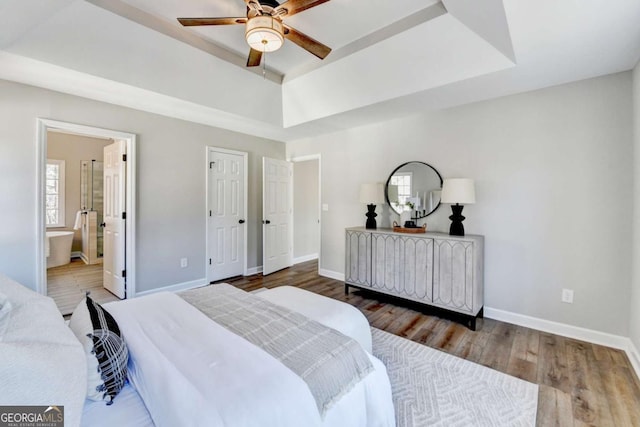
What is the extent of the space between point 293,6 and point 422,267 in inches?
108

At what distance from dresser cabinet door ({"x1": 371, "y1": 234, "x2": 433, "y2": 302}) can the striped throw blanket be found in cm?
197

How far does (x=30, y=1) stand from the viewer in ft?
6.05

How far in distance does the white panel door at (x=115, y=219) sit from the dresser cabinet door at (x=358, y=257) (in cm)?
289

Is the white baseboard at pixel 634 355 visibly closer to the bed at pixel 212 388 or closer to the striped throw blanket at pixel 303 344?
the bed at pixel 212 388

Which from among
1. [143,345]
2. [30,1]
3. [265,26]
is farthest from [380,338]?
[30,1]

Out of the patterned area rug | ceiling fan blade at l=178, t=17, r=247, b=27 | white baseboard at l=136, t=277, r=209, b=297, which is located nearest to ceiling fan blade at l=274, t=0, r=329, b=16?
ceiling fan blade at l=178, t=17, r=247, b=27

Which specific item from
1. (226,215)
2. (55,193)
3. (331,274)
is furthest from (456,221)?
(55,193)

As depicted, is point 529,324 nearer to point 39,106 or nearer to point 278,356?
point 278,356

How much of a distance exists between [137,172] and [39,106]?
105 centimetres

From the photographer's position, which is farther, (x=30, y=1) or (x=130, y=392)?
(x=30, y=1)

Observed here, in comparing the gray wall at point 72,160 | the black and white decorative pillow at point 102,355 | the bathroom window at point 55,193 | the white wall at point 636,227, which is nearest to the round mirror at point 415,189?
the white wall at point 636,227

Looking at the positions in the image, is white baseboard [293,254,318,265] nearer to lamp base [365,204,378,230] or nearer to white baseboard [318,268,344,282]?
white baseboard [318,268,344,282]

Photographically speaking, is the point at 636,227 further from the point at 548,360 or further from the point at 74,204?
the point at 74,204

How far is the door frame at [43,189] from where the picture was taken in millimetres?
2863
